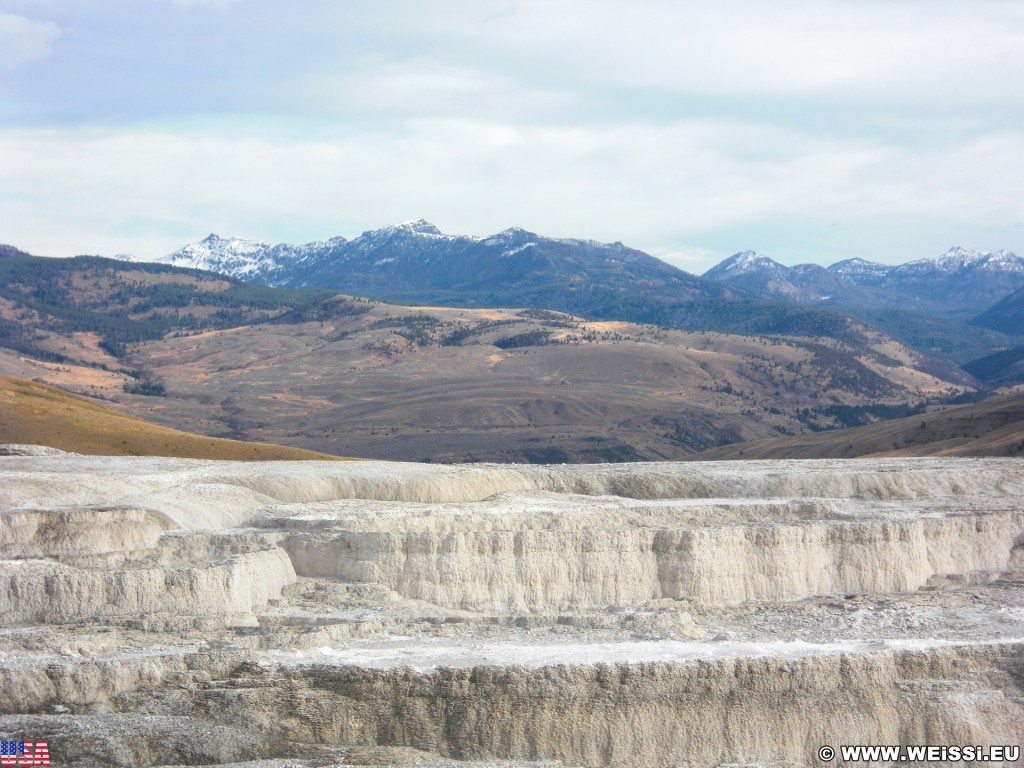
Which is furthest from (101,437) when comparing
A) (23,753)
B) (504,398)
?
(504,398)

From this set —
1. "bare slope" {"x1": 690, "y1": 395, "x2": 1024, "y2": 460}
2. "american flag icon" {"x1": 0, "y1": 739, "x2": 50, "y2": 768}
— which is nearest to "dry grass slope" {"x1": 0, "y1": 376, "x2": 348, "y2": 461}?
"bare slope" {"x1": 690, "y1": 395, "x2": 1024, "y2": 460}

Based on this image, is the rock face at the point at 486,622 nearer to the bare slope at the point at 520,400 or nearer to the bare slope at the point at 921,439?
the bare slope at the point at 921,439

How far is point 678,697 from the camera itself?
2420 centimetres

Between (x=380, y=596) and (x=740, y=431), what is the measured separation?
386 ft

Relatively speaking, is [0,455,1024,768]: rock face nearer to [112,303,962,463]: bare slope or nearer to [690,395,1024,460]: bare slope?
[690,395,1024,460]: bare slope

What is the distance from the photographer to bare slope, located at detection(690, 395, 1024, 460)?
75.4 meters

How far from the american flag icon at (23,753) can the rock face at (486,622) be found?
242 millimetres

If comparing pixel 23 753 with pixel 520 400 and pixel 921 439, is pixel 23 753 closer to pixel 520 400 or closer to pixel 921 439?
pixel 921 439

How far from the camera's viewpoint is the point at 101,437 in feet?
209

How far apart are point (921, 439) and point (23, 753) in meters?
73.2

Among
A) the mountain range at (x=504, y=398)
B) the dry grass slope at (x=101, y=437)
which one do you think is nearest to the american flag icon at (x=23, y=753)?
the dry grass slope at (x=101, y=437)

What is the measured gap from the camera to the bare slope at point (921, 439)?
75.4m

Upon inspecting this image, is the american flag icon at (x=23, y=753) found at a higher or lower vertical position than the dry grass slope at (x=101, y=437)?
lower

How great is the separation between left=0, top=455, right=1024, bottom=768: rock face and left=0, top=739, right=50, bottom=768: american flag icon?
24cm
